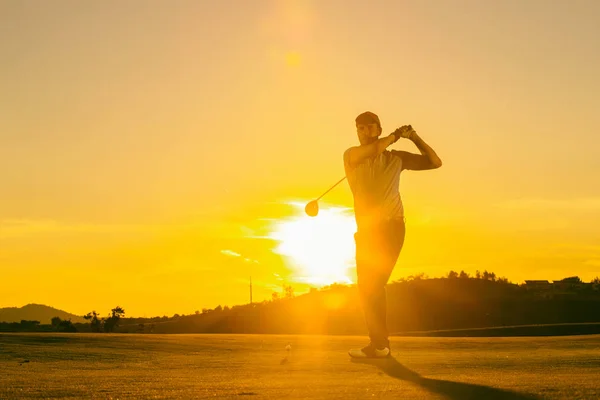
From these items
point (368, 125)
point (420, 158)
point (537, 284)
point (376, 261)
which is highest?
point (537, 284)

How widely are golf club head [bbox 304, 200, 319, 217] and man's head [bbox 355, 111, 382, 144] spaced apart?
1691mm

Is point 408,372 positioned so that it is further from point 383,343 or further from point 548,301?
point 548,301

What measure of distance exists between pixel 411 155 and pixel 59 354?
877cm

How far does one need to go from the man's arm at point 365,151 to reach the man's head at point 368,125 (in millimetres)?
209

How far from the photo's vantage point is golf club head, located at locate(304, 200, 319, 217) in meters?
12.3

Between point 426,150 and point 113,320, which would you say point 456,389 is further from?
point 113,320

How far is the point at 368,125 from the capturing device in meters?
10.9

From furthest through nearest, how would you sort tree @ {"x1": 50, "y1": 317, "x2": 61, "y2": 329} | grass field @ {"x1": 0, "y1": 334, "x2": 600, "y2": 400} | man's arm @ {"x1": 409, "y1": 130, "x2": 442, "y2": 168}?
tree @ {"x1": 50, "y1": 317, "x2": 61, "y2": 329} → man's arm @ {"x1": 409, "y1": 130, "x2": 442, "y2": 168} → grass field @ {"x1": 0, "y1": 334, "x2": 600, "y2": 400}

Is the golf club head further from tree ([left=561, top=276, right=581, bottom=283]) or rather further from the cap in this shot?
tree ([left=561, top=276, right=581, bottom=283])

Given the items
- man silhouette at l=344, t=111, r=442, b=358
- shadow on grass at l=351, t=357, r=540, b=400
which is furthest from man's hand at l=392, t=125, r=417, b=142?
shadow on grass at l=351, t=357, r=540, b=400

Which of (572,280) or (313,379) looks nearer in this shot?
(313,379)

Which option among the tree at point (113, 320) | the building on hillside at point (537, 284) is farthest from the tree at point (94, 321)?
the building on hillside at point (537, 284)

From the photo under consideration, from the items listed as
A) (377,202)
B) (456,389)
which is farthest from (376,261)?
(456,389)

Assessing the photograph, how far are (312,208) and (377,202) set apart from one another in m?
1.80
